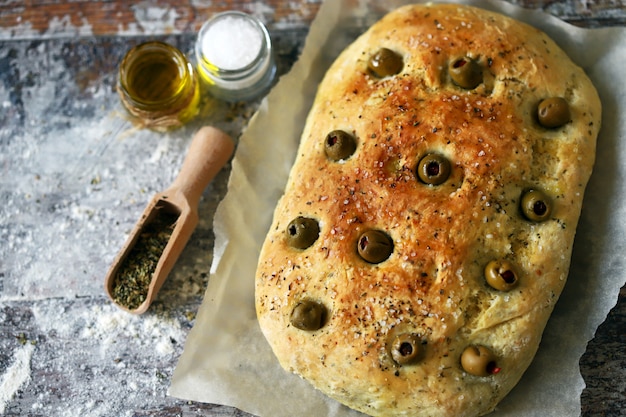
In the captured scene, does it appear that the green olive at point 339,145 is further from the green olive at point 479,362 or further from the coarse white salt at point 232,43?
the green olive at point 479,362

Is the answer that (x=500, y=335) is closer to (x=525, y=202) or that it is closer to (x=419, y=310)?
(x=419, y=310)

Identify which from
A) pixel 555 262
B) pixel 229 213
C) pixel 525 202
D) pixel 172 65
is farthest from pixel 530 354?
pixel 172 65

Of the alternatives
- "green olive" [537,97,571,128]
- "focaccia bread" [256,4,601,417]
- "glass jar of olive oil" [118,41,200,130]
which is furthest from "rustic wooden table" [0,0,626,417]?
"green olive" [537,97,571,128]

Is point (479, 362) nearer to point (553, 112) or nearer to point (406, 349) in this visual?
point (406, 349)

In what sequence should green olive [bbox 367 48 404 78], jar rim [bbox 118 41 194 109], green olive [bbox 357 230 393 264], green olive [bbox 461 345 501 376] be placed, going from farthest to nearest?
jar rim [bbox 118 41 194 109] → green olive [bbox 367 48 404 78] → green olive [bbox 357 230 393 264] → green olive [bbox 461 345 501 376]

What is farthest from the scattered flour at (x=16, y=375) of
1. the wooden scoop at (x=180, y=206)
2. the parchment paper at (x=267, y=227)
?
the parchment paper at (x=267, y=227)

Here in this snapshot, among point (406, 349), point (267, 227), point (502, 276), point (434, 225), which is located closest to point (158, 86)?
point (267, 227)

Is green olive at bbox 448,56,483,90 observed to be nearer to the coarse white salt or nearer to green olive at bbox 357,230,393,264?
green olive at bbox 357,230,393,264
